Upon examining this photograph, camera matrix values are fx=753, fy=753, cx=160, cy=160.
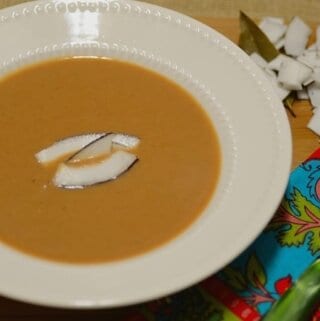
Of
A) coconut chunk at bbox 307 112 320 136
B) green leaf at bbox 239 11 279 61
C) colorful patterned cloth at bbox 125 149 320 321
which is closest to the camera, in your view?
colorful patterned cloth at bbox 125 149 320 321

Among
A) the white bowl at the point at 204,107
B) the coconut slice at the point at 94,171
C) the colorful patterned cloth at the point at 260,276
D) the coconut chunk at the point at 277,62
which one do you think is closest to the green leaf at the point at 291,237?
the colorful patterned cloth at the point at 260,276

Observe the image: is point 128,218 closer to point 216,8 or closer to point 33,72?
point 33,72

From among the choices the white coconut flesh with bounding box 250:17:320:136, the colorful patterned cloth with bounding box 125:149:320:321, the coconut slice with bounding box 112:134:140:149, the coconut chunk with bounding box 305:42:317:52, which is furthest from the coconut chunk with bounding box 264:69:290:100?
the coconut slice with bounding box 112:134:140:149

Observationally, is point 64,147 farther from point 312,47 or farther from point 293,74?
point 312,47

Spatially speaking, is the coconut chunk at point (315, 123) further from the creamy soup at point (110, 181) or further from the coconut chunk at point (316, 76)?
the creamy soup at point (110, 181)

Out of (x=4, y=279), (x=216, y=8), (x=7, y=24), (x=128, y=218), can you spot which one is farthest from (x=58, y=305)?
(x=216, y=8)

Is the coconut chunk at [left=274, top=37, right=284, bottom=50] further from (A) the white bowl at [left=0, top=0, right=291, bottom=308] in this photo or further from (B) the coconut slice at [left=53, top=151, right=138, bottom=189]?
(B) the coconut slice at [left=53, top=151, right=138, bottom=189]

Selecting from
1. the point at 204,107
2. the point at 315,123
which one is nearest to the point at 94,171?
the point at 204,107
